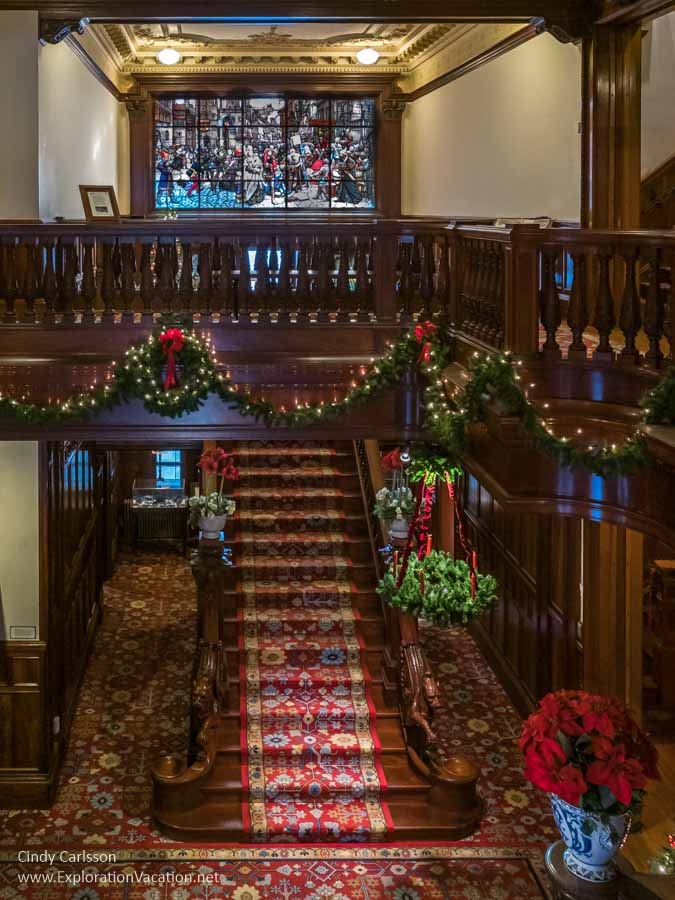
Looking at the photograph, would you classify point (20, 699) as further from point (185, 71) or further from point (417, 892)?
point (185, 71)

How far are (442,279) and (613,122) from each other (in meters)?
2.20

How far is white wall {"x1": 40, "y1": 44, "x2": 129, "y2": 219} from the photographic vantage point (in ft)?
28.6

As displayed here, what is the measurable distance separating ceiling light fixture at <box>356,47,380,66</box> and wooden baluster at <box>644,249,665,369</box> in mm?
8301

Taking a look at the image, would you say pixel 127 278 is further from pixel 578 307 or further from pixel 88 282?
pixel 578 307

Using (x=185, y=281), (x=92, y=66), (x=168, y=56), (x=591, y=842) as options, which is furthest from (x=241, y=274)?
(x=168, y=56)

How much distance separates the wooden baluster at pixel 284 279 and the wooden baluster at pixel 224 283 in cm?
32

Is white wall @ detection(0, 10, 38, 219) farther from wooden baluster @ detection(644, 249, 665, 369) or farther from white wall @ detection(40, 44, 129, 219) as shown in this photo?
wooden baluster @ detection(644, 249, 665, 369)

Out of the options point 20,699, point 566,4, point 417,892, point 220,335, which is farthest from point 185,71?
point 417,892

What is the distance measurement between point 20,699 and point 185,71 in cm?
833

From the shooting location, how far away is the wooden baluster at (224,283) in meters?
7.32

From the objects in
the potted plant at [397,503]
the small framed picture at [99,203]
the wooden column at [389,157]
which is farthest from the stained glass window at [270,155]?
the potted plant at [397,503]

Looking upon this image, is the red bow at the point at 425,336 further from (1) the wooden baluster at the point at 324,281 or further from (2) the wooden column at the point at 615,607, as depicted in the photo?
(2) the wooden column at the point at 615,607

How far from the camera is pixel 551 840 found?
7715mm

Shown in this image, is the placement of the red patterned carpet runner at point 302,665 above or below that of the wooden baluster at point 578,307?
below
